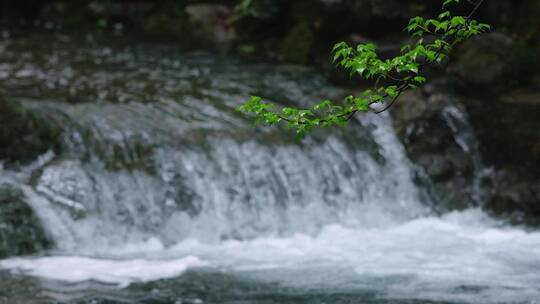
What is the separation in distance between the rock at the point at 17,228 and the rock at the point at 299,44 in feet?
19.5

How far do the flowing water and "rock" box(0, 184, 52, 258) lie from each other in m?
0.12

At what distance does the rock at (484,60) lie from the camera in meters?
10.2

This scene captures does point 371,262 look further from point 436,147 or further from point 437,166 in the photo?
point 436,147

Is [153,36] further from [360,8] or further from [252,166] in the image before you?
[252,166]

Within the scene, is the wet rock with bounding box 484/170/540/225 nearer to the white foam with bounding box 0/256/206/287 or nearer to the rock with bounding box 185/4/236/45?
the white foam with bounding box 0/256/206/287

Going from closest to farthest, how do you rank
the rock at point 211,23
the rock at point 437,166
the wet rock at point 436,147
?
1. the wet rock at point 436,147
2. the rock at point 437,166
3. the rock at point 211,23

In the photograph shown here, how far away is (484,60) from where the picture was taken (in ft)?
33.9

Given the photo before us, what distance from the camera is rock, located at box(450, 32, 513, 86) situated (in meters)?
10.2

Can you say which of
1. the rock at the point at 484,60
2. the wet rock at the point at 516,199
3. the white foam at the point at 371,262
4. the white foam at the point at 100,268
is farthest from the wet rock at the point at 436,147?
the white foam at the point at 100,268

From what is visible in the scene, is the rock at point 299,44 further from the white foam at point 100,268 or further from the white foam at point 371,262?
the white foam at point 100,268

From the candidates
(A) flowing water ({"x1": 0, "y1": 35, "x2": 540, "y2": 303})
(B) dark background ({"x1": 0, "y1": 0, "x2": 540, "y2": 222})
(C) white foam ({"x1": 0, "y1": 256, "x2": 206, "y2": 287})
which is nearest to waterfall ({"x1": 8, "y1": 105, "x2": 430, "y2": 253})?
(A) flowing water ({"x1": 0, "y1": 35, "x2": 540, "y2": 303})

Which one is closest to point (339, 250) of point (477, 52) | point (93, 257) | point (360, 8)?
point (93, 257)

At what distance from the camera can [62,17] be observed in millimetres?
16250

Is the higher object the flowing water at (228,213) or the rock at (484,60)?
the rock at (484,60)
